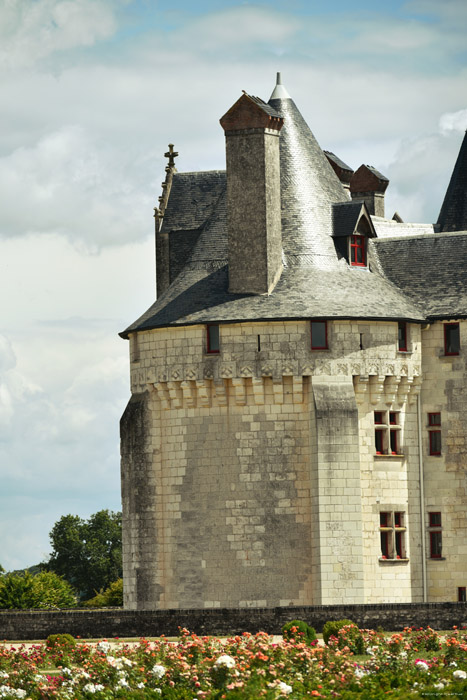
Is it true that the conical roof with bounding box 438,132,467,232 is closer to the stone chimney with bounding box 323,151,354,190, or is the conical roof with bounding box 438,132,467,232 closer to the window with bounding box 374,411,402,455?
the stone chimney with bounding box 323,151,354,190

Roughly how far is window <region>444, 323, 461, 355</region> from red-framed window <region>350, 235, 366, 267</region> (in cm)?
359

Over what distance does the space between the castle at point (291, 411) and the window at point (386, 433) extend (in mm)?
65

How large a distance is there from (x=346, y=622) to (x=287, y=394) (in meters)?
12.1

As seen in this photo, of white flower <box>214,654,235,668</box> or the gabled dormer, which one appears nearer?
white flower <box>214,654,235,668</box>

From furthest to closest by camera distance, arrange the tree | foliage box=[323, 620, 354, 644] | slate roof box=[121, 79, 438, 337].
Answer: the tree → slate roof box=[121, 79, 438, 337] → foliage box=[323, 620, 354, 644]

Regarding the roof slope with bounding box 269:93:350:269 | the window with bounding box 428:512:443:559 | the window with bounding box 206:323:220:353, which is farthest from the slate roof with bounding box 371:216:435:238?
the window with bounding box 428:512:443:559

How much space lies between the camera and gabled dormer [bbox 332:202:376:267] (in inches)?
2074

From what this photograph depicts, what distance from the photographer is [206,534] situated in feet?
164

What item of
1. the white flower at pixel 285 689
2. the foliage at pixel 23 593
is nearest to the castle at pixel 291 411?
the foliage at pixel 23 593

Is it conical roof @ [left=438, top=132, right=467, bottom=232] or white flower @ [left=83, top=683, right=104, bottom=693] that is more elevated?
conical roof @ [left=438, top=132, right=467, bottom=232]

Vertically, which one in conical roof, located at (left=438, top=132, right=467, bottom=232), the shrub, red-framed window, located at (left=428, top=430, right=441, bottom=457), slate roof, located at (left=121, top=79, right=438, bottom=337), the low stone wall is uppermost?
conical roof, located at (left=438, top=132, right=467, bottom=232)

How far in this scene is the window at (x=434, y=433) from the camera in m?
52.0

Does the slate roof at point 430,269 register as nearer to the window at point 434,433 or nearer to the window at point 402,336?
the window at point 402,336

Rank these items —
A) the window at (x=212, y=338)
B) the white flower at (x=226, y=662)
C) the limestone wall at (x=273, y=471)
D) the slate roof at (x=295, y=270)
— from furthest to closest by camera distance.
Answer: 1. the window at (x=212, y=338)
2. the slate roof at (x=295, y=270)
3. the limestone wall at (x=273, y=471)
4. the white flower at (x=226, y=662)
